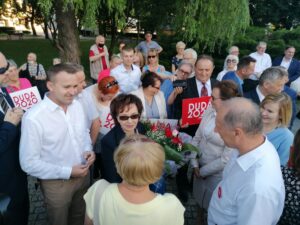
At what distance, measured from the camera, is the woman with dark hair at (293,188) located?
200 cm

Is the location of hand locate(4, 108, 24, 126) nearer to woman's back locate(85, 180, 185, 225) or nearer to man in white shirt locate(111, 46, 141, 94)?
woman's back locate(85, 180, 185, 225)

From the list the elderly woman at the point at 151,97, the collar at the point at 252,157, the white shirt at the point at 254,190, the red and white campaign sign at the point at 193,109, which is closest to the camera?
the white shirt at the point at 254,190

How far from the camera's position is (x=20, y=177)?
264cm

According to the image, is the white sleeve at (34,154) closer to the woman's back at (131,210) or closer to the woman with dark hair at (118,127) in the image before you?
the woman with dark hair at (118,127)

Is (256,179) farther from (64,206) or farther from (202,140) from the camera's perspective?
(64,206)

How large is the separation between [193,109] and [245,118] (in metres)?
1.86

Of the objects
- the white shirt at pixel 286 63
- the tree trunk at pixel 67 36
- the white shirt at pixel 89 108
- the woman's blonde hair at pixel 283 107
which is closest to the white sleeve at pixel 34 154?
the white shirt at pixel 89 108

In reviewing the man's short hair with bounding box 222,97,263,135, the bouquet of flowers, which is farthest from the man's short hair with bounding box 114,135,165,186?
the bouquet of flowers

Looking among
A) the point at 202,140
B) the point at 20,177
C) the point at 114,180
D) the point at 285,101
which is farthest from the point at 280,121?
the point at 20,177

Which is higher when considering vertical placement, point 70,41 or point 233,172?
point 70,41

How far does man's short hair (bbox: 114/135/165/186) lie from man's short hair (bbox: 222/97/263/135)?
530 mm

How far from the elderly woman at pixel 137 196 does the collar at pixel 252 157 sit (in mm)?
522

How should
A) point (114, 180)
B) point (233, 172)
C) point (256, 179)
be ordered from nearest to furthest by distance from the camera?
point (256, 179), point (233, 172), point (114, 180)

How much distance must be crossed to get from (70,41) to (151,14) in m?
3.60
